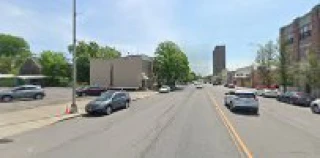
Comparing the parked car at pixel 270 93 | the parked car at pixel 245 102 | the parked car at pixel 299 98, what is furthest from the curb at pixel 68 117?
the parked car at pixel 270 93

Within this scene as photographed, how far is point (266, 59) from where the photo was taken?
230 feet

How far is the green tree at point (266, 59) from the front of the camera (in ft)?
221

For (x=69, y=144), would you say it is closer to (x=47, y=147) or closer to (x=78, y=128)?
(x=47, y=147)

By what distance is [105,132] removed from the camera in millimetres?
17797

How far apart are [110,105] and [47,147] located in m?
15.4

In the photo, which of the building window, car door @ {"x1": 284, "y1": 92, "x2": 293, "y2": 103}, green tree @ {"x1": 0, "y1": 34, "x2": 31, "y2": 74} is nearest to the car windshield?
car door @ {"x1": 284, "y1": 92, "x2": 293, "y2": 103}

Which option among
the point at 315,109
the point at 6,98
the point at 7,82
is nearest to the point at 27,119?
the point at 6,98

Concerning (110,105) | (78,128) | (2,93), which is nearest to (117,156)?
(78,128)

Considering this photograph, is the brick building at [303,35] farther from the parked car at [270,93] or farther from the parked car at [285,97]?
the parked car at [285,97]

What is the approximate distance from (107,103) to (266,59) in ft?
154

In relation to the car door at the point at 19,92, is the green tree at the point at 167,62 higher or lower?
higher

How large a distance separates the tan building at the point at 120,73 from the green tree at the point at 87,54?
12924 mm

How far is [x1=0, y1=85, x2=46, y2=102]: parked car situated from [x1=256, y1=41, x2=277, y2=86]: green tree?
3753 cm

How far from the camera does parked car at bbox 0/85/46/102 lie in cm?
3934
